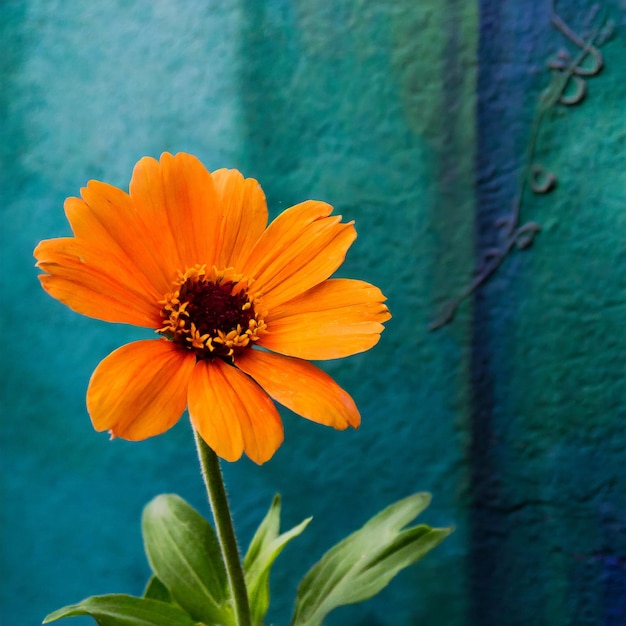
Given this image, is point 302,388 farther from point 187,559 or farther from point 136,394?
point 187,559

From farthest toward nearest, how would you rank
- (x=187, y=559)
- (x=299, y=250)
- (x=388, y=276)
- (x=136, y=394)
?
(x=388, y=276) < (x=187, y=559) < (x=299, y=250) < (x=136, y=394)

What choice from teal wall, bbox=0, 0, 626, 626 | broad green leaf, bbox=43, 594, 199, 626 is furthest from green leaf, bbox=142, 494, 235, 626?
teal wall, bbox=0, 0, 626, 626

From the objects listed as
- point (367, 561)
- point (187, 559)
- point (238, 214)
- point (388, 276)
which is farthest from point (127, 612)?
point (388, 276)

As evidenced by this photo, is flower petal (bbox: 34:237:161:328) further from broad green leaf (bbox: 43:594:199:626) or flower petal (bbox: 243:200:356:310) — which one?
broad green leaf (bbox: 43:594:199:626)

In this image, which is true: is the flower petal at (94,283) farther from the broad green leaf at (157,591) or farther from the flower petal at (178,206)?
the broad green leaf at (157,591)

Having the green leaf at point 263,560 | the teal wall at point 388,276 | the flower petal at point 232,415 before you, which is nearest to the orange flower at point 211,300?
the flower petal at point 232,415

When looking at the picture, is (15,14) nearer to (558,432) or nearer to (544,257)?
(544,257)

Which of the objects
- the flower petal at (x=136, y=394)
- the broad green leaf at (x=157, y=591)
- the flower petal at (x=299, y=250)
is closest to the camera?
the flower petal at (x=136, y=394)

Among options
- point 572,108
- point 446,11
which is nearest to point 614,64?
point 572,108
